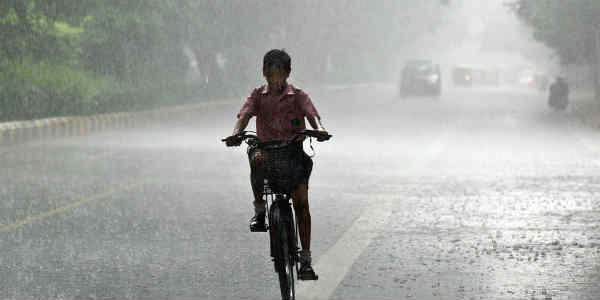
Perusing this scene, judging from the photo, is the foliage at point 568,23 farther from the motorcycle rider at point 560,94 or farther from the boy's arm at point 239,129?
the boy's arm at point 239,129

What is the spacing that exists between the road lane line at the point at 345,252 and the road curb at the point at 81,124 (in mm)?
11378

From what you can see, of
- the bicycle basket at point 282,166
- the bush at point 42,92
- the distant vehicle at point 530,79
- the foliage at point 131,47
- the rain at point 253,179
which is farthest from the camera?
the distant vehicle at point 530,79

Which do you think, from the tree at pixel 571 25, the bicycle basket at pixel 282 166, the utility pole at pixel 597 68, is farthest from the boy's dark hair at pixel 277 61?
the utility pole at pixel 597 68

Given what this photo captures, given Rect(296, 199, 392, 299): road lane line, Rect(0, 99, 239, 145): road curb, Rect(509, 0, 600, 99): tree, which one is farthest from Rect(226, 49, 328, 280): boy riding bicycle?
Rect(509, 0, 600, 99): tree

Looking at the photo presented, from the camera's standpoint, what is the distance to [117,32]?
1262 inches

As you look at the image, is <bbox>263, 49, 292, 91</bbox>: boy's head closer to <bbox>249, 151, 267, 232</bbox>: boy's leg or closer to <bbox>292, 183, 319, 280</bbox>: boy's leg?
<bbox>249, 151, 267, 232</bbox>: boy's leg

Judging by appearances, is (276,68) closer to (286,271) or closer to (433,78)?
(286,271)

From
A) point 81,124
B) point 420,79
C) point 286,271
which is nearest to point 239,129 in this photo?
point 286,271

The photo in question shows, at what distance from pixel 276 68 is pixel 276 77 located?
0.06 m

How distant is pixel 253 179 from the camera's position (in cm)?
634

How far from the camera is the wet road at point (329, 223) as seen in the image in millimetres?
7188

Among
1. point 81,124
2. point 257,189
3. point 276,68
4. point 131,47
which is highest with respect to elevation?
point 276,68

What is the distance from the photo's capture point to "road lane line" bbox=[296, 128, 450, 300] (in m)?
6.99

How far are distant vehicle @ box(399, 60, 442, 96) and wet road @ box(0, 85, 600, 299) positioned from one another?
29338mm
